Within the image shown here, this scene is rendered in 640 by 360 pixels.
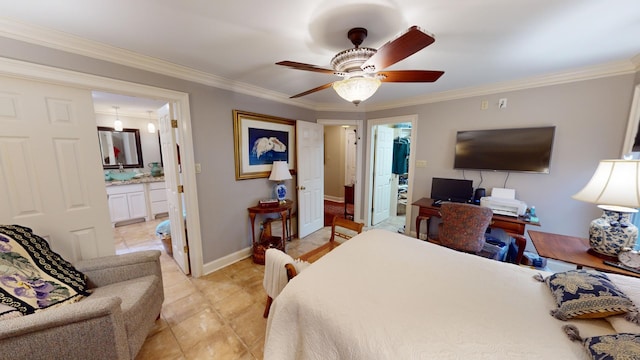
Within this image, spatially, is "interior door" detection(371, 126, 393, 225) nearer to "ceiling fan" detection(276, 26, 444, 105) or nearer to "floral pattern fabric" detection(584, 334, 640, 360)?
"ceiling fan" detection(276, 26, 444, 105)

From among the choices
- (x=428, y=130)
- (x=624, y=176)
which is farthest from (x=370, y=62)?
(x=428, y=130)

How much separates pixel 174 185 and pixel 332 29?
90.7 inches

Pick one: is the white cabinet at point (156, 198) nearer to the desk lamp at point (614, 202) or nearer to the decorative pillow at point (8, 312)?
the decorative pillow at point (8, 312)

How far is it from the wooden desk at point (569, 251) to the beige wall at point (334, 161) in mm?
4437

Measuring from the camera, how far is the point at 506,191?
255cm

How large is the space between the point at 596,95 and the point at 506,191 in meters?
1.21

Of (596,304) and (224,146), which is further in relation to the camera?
(224,146)

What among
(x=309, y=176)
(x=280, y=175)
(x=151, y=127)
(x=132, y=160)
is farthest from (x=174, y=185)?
(x=132, y=160)

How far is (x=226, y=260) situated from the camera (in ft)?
8.80

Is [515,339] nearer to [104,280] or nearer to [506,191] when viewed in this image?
[506,191]

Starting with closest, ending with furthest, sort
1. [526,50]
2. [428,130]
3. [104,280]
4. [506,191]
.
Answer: [104,280], [526,50], [506,191], [428,130]

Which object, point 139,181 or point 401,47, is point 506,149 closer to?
point 401,47

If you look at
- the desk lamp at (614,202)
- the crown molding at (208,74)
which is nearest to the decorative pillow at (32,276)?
the crown molding at (208,74)

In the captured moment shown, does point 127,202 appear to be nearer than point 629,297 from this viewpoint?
No
